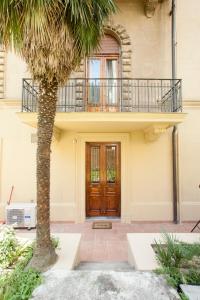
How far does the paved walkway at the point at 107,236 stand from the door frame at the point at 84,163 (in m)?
0.71

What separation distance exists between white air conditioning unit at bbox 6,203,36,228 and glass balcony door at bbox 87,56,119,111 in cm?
391

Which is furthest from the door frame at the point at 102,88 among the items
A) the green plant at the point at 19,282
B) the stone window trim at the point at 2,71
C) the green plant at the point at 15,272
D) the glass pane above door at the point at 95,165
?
the green plant at the point at 19,282

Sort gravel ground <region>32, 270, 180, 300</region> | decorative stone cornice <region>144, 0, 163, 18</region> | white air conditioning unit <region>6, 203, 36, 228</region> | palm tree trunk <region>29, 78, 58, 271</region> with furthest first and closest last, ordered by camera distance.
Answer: decorative stone cornice <region>144, 0, 163, 18</region>, white air conditioning unit <region>6, 203, 36, 228</region>, palm tree trunk <region>29, 78, 58, 271</region>, gravel ground <region>32, 270, 180, 300</region>

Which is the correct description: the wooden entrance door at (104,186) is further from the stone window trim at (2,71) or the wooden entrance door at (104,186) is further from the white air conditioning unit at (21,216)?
the stone window trim at (2,71)

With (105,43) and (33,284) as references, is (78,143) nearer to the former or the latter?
(105,43)

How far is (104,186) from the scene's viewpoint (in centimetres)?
824

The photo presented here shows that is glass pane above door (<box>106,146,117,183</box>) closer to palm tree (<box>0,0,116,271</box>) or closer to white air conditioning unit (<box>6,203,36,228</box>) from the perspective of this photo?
white air conditioning unit (<box>6,203,36,228</box>)

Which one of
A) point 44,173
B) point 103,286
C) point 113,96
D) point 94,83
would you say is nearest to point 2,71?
point 94,83

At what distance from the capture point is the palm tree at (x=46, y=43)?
3.40 meters

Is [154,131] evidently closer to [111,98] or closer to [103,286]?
[111,98]

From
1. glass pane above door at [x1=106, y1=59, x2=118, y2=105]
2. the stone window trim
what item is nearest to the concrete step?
glass pane above door at [x1=106, y1=59, x2=118, y2=105]

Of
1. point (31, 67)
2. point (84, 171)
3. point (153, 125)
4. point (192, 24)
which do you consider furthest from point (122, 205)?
point (192, 24)

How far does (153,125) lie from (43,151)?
4.00 m

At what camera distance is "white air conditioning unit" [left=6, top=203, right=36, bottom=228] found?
23.3 ft
